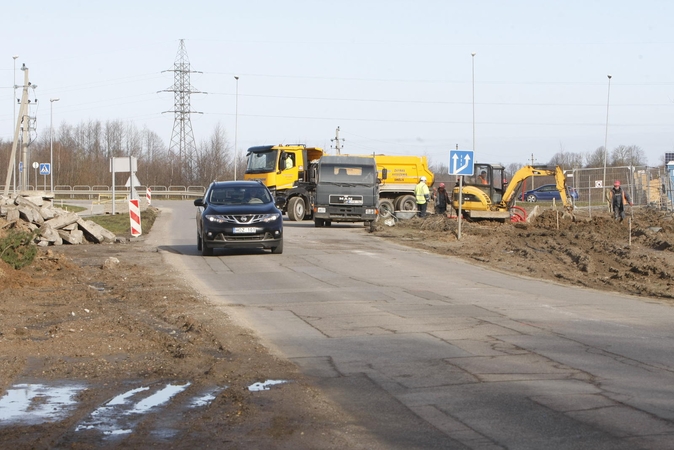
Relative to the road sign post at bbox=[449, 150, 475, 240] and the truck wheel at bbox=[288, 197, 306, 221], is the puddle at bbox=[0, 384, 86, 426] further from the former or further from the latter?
the truck wheel at bbox=[288, 197, 306, 221]

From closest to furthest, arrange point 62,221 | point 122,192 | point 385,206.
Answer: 1. point 62,221
2. point 385,206
3. point 122,192

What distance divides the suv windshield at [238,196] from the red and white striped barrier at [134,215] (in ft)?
17.9

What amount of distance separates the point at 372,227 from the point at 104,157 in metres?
74.2

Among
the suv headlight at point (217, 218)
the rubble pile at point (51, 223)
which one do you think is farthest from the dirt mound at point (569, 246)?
the rubble pile at point (51, 223)

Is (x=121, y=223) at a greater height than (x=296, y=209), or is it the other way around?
(x=296, y=209)

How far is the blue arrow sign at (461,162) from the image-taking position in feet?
82.3

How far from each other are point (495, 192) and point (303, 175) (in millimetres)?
8372

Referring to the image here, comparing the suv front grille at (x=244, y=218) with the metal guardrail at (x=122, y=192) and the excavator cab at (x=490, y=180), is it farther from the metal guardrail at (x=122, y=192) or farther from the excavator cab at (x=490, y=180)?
the metal guardrail at (x=122, y=192)

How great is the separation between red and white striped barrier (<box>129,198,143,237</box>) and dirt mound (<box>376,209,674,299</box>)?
8.14 meters

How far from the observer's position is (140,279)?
16.0 m

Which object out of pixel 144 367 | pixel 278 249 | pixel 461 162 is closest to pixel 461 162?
pixel 461 162

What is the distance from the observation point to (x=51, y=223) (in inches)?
955

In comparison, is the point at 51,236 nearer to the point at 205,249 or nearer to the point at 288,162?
the point at 205,249

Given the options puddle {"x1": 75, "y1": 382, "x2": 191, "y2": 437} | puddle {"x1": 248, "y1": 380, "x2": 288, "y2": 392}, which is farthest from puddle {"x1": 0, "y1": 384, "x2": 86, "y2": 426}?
puddle {"x1": 248, "y1": 380, "x2": 288, "y2": 392}
